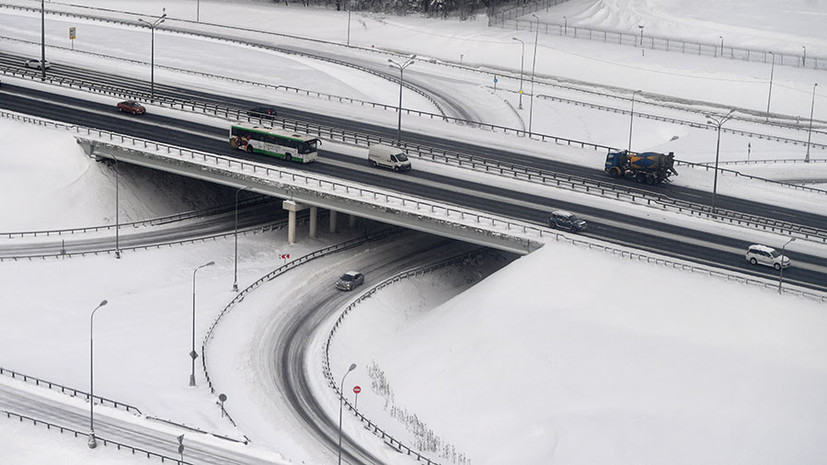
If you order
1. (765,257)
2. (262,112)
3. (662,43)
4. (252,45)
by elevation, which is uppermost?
(662,43)

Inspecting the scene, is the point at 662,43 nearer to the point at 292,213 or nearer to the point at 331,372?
the point at 292,213

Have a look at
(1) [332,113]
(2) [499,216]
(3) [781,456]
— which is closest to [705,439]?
(3) [781,456]

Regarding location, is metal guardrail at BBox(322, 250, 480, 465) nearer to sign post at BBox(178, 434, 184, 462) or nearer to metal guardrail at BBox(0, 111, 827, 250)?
metal guardrail at BBox(0, 111, 827, 250)

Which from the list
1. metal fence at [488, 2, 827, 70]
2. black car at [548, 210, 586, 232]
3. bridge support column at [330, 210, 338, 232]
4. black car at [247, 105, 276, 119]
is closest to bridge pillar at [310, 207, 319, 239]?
bridge support column at [330, 210, 338, 232]

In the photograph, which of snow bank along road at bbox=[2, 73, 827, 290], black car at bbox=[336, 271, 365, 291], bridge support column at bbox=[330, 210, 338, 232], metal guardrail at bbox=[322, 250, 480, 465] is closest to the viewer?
metal guardrail at bbox=[322, 250, 480, 465]

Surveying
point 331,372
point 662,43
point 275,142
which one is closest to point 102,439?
point 331,372

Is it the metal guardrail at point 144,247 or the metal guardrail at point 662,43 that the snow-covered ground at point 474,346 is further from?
the metal guardrail at point 662,43

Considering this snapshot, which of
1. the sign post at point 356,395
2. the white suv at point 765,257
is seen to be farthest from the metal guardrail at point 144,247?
the white suv at point 765,257
